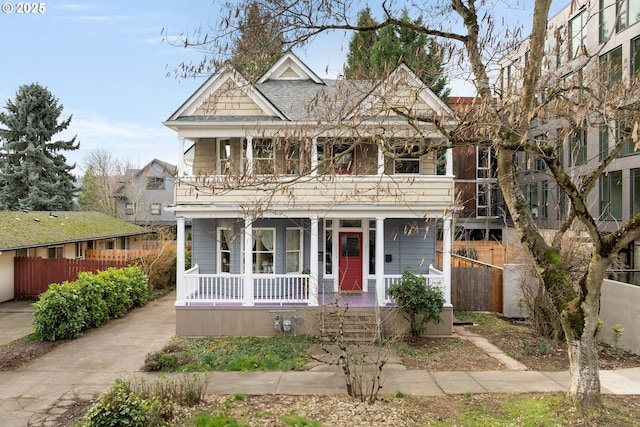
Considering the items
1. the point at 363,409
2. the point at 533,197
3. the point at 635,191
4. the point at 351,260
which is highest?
the point at 533,197

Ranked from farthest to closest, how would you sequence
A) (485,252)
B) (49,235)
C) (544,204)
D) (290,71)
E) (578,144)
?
(544,204) < (485,252) < (49,235) < (290,71) < (578,144)

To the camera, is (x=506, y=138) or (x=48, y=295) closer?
(x=506, y=138)

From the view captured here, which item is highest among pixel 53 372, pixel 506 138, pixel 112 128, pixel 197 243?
pixel 112 128

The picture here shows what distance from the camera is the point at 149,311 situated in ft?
54.5

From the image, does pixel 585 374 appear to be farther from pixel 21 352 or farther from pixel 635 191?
pixel 635 191

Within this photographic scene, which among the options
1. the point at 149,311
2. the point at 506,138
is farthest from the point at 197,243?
the point at 506,138

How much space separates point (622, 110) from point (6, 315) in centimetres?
1879

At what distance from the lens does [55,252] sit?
21.7 m

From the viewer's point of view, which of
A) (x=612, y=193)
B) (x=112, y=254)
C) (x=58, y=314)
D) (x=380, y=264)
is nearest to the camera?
(x=58, y=314)

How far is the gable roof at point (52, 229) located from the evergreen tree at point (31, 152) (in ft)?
14.5

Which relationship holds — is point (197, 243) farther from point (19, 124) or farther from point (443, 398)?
point (19, 124)

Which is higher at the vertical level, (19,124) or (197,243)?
(19,124)

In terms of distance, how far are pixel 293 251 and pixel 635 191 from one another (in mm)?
16326

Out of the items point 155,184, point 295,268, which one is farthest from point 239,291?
point 155,184
